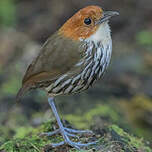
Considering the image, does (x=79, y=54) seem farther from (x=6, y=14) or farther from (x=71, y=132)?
(x=6, y=14)

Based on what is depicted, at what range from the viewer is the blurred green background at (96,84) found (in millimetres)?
6848

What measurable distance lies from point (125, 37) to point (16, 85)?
368cm

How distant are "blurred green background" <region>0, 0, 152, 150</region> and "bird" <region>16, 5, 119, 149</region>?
857 mm

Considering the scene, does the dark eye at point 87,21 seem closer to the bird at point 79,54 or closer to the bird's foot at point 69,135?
the bird at point 79,54

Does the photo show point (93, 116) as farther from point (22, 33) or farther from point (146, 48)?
point (22, 33)

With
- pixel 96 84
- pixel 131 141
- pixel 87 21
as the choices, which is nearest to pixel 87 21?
pixel 87 21

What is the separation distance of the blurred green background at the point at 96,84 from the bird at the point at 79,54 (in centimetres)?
86

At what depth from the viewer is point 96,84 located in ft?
25.6

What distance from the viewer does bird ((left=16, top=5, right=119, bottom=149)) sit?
4.66 meters

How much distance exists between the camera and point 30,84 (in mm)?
4992

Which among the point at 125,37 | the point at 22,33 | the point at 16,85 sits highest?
the point at 22,33

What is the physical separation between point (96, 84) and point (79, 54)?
3199mm

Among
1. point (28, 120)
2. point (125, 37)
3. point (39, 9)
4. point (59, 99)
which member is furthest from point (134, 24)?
point (28, 120)

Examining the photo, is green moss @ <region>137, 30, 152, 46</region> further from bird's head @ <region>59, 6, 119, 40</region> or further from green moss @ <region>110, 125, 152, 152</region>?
bird's head @ <region>59, 6, 119, 40</region>
